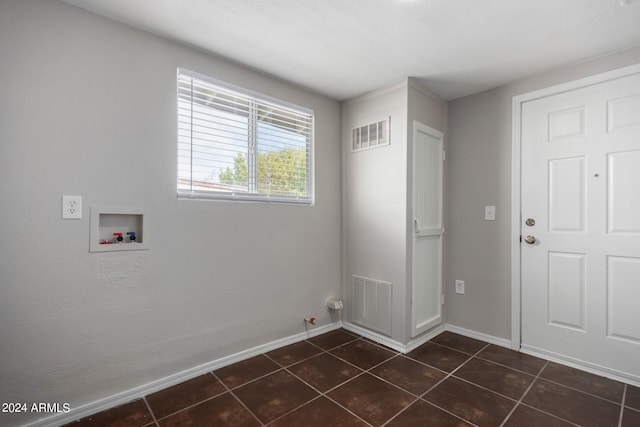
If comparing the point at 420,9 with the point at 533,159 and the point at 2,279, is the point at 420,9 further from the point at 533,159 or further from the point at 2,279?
the point at 2,279

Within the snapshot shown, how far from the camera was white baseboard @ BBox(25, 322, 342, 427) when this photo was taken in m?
1.64

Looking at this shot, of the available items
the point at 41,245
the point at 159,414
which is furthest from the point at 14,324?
the point at 159,414

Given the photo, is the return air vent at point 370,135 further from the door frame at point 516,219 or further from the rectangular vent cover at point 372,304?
the rectangular vent cover at point 372,304

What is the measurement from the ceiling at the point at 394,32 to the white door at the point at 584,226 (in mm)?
436

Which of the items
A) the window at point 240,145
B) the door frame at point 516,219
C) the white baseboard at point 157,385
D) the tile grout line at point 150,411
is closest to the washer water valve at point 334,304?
the white baseboard at point 157,385

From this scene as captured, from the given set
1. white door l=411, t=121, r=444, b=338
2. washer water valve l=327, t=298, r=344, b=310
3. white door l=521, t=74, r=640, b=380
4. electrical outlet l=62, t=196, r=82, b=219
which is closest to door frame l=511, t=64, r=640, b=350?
white door l=521, t=74, r=640, b=380

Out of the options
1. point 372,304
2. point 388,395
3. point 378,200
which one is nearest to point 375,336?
point 372,304

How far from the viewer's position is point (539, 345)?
2.47 metres

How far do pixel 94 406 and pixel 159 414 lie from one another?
37 cm

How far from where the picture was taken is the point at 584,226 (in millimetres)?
2268

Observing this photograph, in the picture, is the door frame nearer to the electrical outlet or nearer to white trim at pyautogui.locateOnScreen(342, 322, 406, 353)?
white trim at pyautogui.locateOnScreen(342, 322, 406, 353)

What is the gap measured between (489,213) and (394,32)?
178 cm

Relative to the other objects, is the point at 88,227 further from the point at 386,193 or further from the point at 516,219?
the point at 516,219

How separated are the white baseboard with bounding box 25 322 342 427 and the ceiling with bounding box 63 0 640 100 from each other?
7.37 feet
